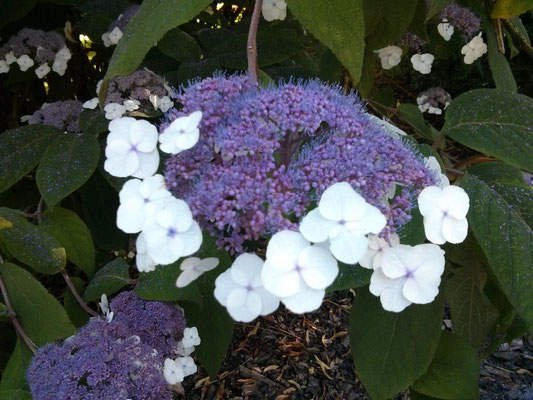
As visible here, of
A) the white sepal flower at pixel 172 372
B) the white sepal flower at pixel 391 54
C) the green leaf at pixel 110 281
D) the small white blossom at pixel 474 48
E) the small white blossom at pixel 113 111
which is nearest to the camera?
the white sepal flower at pixel 172 372

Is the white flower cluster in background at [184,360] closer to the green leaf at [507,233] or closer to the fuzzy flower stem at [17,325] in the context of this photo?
the fuzzy flower stem at [17,325]

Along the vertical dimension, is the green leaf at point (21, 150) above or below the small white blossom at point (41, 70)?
above

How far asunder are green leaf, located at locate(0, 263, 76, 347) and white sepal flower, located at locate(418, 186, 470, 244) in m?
0.55

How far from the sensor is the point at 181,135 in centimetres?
55

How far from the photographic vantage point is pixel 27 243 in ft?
3.05

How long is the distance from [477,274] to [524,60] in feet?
8.33

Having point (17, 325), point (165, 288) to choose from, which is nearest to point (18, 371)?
point (17, 325)

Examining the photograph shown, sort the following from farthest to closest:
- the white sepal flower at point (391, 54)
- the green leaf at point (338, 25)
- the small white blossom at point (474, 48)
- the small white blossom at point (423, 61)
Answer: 1. the small white blossom at point (423, 61)
2. the small white blossom at point (474, 48)
3. the white sepal flower at point (391, 54)
4. the green leaf at point (338, 25)

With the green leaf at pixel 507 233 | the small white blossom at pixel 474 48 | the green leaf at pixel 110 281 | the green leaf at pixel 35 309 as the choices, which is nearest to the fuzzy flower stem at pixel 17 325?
the green leaf at pixel 35 309

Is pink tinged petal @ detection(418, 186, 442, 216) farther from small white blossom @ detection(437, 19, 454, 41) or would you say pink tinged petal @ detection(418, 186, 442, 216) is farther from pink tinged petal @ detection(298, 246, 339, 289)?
small white blossom @ detection(437, 19, 454, 41)

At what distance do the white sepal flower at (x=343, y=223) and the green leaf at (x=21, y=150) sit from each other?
73 centimetres

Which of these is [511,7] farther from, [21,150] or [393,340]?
[21,150]

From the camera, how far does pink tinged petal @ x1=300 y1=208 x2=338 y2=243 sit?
466 millimetres

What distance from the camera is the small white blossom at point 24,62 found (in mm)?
1414
